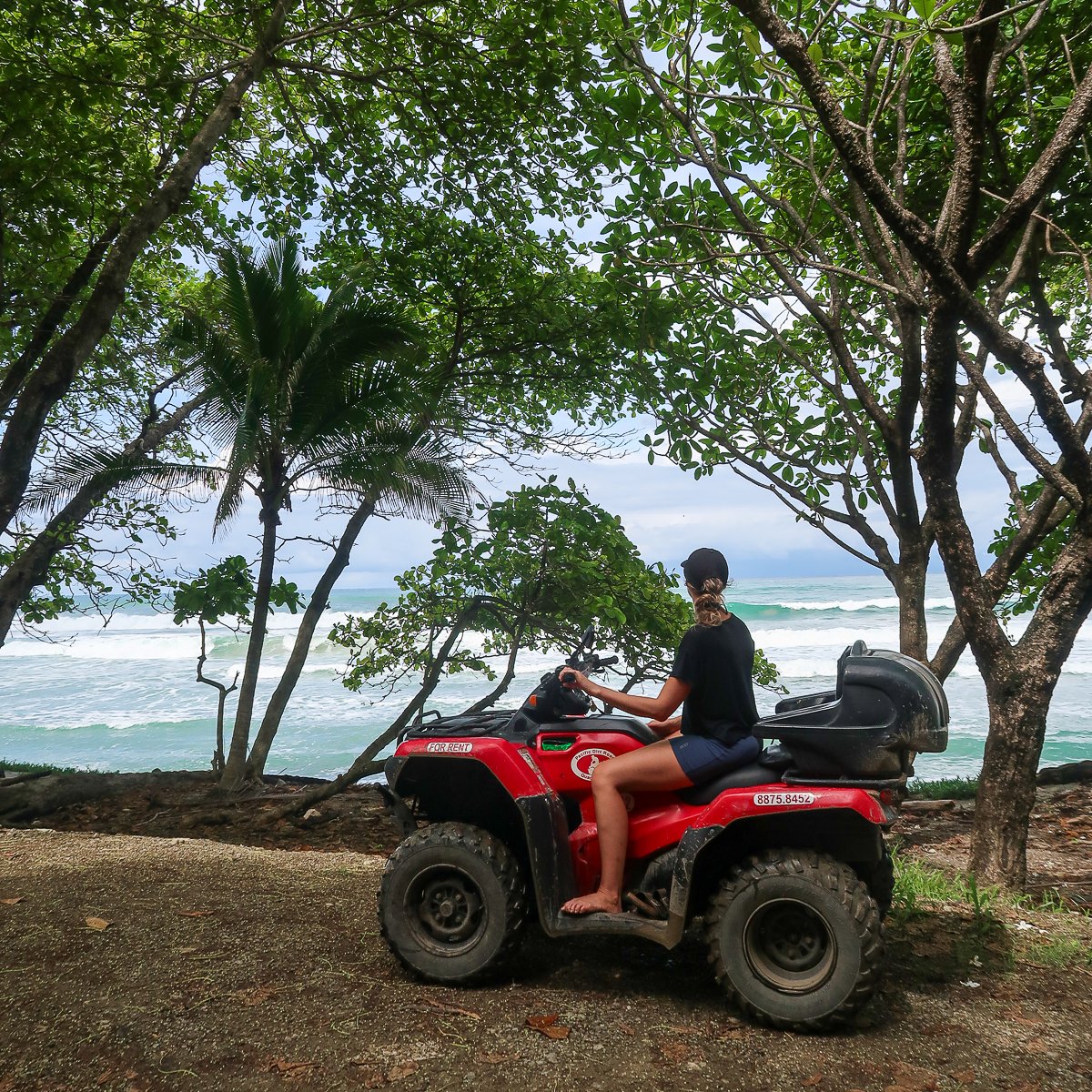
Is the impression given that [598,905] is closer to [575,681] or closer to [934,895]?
[575,681]

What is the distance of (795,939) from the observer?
381 centimetres

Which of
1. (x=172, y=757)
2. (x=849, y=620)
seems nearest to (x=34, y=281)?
(x=172, y=757)

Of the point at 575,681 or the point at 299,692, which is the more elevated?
the point at 575,681

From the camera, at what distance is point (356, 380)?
34.5ft

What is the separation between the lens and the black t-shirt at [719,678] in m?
3.92

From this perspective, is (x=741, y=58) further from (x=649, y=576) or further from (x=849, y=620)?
(x=849, y=620)

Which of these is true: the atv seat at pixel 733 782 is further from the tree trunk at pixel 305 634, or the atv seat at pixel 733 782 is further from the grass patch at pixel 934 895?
the tree trunk at pixel 305 634

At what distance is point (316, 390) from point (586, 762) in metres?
7.52

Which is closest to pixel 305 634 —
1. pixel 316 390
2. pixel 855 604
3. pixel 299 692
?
pixel 316 390

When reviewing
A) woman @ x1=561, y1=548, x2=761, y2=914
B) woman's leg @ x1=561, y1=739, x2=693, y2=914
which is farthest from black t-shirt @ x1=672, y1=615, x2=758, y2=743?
woman's leg @ x1=561, y1=739, x2=693, y2=914

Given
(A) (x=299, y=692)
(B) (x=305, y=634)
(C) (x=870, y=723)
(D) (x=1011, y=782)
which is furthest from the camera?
(A) (x=299, y=692)

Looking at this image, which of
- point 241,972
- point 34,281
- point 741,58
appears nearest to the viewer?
point 241,972

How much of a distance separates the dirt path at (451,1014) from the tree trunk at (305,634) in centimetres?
608

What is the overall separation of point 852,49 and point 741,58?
1.67 m
